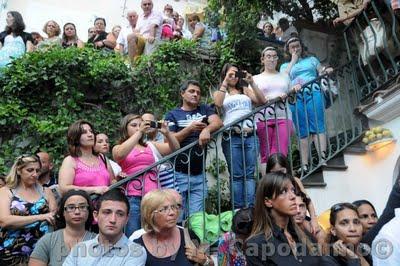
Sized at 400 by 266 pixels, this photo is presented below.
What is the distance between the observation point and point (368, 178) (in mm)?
5977

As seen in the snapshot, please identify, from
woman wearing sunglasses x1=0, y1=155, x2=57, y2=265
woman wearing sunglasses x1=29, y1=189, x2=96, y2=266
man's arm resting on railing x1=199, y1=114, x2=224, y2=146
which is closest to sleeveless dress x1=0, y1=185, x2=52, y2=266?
woman wearing sunglasses x1=0, y1=155, x2=57, y2=265

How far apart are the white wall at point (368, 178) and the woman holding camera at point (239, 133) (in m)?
1.02

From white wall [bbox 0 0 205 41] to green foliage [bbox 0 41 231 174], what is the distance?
241 inches

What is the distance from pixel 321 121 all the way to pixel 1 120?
4596 millimetres

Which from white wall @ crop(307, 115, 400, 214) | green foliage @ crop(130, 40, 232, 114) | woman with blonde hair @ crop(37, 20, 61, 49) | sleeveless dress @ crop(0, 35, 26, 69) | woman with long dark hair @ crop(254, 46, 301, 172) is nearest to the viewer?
woman with long dark hair @ crop(254, 46, 301, 172)

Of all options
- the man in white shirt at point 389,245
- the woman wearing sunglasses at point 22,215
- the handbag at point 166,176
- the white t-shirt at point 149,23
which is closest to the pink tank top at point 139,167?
the handbag at point 166,176

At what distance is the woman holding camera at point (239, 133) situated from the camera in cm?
527

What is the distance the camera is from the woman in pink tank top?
4344 millimetres

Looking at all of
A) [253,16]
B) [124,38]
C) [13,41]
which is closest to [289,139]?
[253,16]

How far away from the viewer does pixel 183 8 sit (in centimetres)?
1545

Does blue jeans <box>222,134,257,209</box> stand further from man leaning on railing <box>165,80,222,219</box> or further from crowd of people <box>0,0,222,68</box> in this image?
crowd of people <box>0,0,222,68</box>

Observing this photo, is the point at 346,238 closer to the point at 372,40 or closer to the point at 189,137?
the point at 189,137

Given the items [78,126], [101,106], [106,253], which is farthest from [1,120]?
[106,253]

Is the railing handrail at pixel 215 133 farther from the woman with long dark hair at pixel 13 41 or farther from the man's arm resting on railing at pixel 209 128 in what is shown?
the woman with long dark hair at pixel 13 41
